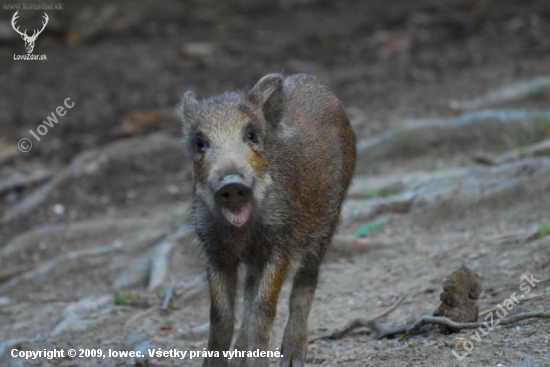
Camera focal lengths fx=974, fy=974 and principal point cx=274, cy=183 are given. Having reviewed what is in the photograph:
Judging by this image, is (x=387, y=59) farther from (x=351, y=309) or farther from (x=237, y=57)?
(x=351, y=309)

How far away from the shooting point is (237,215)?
566cm

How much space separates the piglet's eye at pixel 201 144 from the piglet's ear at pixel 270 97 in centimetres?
52

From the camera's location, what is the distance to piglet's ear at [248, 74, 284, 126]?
629 centimetres

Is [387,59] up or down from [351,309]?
up

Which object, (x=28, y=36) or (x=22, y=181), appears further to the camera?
(x=28, y=36)

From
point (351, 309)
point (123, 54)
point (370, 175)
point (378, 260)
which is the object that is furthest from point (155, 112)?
point (351, 309)

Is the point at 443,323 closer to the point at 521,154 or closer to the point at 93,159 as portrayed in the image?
the point at 521,154

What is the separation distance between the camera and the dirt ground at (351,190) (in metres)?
7.70

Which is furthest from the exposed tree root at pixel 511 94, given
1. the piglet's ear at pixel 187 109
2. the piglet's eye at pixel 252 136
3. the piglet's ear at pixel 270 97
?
the piglet's eye at pixel 252 136

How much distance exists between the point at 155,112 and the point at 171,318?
5576 millimetres

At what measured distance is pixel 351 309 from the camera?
784 centimetres

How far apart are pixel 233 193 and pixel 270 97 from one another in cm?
112

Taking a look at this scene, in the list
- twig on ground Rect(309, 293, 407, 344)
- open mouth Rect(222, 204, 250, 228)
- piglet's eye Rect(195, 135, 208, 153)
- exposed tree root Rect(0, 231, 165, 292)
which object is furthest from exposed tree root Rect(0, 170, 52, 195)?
open mouth Rect(222, 204, 250, 228)

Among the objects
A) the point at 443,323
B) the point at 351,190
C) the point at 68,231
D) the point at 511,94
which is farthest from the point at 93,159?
the point at 443,323
